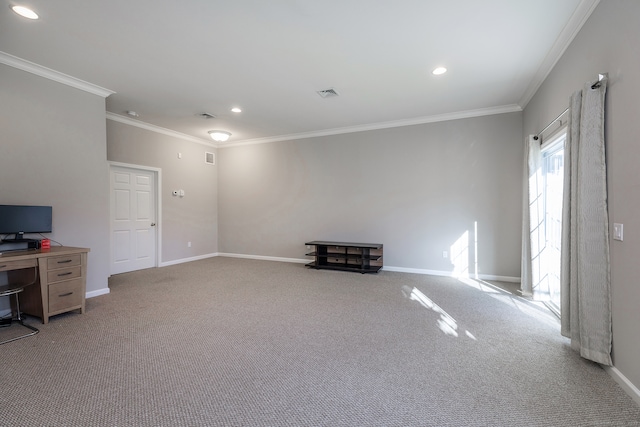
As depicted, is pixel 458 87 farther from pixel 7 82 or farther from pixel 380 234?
pixel 7 82

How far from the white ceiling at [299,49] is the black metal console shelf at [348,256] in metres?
2.51

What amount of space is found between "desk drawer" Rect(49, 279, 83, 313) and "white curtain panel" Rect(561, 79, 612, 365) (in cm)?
492

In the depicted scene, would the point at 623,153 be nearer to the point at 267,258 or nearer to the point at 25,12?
the point at 25,12

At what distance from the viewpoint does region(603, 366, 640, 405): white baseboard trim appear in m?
1.86

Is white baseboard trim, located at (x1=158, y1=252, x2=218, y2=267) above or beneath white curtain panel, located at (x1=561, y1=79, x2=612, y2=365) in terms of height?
beneath

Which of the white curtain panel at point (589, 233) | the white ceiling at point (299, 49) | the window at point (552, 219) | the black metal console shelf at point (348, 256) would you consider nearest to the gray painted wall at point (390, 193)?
the black metal console shelf at point (348, 256)

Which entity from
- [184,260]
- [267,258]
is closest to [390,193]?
[267,258]

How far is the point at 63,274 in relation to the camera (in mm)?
3285

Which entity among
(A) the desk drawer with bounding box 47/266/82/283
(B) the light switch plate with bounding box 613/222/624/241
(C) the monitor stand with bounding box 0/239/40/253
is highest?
(B) the light switch plate with bounding box 613/222/624/241

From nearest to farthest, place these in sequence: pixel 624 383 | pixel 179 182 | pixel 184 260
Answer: pixel 624 383 < pixel 179 182 < pixel 184 260

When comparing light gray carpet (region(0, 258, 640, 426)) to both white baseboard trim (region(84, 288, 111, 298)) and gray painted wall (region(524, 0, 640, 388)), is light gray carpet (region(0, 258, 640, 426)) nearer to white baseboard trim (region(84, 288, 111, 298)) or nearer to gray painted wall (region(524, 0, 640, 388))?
white baseboard trim (region(84, 288, 111, 298))

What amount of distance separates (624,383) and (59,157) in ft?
19.0

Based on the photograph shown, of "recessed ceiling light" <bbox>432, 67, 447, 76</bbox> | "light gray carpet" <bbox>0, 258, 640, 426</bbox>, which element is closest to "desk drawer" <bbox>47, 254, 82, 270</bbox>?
"light gray carpet" <bbox>0, 258, 640, 426</bbox>

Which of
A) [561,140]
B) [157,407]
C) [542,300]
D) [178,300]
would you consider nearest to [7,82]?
[178,300]
